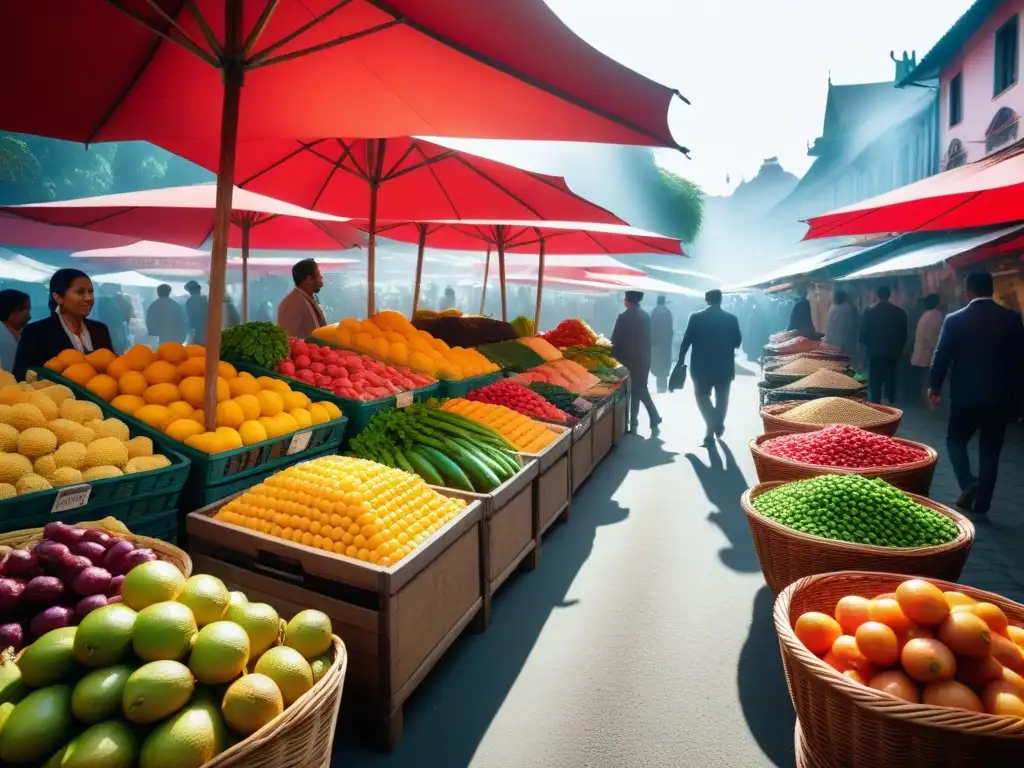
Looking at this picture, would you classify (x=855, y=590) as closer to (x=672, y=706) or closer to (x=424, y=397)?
(x=672, y=706)

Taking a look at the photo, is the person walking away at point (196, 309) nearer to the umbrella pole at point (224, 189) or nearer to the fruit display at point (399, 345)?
the fruit display at point (399, 345)

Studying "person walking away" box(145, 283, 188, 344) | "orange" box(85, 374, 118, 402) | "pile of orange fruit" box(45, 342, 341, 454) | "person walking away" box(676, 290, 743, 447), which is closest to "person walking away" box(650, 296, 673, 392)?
"person walking away" box(676, 290, 743, 447)

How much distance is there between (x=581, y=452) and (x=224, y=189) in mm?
3781

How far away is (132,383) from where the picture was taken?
10.5ft

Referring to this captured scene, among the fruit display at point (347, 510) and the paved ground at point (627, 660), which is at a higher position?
the fruit display at point (347, 510)

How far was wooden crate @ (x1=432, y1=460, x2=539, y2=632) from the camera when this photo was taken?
3.22m

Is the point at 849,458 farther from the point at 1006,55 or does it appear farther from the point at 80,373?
the point at 1006,55

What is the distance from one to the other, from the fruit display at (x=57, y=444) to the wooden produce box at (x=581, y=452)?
3258mm

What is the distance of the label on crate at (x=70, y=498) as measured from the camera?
230 cm

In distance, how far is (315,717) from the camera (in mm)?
1552

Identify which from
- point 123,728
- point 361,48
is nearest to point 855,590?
point 123,728

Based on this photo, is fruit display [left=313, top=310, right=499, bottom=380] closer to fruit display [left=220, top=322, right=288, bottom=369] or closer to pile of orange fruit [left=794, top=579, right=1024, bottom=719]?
fruit display [left=220, top=322, right=288, bottom=369]

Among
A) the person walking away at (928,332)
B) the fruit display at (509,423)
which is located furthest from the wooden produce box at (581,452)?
the person walking away at (928,332)

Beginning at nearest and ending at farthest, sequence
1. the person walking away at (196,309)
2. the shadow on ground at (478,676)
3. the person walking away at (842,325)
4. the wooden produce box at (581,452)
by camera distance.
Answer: the shadow on ground at (478,676), the wooden produce box at (581,452), the person walking away at (842,325), the person walking away at (196,309)
